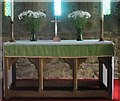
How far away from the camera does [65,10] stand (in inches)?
302

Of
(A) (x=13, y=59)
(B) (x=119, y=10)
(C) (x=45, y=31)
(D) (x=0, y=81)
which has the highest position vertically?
(B) (x=119, y=10)

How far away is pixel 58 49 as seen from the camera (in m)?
5.71

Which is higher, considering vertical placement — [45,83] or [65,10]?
[65,10]

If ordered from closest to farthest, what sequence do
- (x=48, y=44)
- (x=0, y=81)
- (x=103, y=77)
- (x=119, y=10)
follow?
(x=48, y=44) < (x=103, y=77) < (x=0, y=81) < (x=119, y=10)

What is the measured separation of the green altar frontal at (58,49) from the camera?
225 inches

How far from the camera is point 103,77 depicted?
21.1ft

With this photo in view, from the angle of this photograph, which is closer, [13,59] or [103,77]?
[13,59]

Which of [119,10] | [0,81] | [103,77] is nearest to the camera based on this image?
[103,77]

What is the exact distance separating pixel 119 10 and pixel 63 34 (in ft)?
4.42

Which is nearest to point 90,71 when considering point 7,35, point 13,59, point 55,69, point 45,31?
point 55,69

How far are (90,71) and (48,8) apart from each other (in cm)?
171

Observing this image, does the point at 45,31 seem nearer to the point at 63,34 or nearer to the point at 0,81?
the point at 63,34

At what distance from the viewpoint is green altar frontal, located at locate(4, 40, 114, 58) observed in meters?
5.71

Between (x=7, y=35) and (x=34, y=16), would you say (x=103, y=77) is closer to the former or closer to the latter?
(x=34, y=16)
